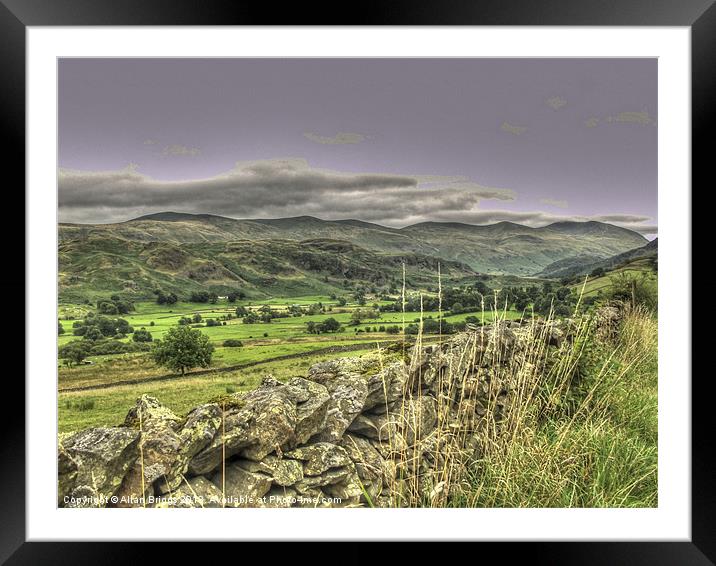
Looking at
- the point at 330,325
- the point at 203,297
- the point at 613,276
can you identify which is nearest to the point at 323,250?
the point at 330,325

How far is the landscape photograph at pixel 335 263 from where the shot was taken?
8.09 feet

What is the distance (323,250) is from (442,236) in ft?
3.59

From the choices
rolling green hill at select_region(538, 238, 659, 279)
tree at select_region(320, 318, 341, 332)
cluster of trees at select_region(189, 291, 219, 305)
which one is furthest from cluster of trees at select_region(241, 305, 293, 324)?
rolling green hill at select_region(538, 238, 659, 279)

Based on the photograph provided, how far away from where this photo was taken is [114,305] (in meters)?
3.07

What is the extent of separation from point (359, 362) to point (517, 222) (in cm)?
189

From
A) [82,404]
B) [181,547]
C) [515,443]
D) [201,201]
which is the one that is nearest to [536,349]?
[515,443]

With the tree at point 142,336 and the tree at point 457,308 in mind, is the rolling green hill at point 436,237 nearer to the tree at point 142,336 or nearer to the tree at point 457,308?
the tree at point 457,308

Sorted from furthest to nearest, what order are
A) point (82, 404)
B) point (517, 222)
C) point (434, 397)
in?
point (517, 222) < point (82, 404) < point (434, 397)

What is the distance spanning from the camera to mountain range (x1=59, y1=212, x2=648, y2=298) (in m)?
3.22

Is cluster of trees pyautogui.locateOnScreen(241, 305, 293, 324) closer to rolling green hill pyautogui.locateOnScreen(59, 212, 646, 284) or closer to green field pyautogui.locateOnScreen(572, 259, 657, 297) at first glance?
rolling green hill pyautogui.locateOnScreen(59, 212, 646, 284)
